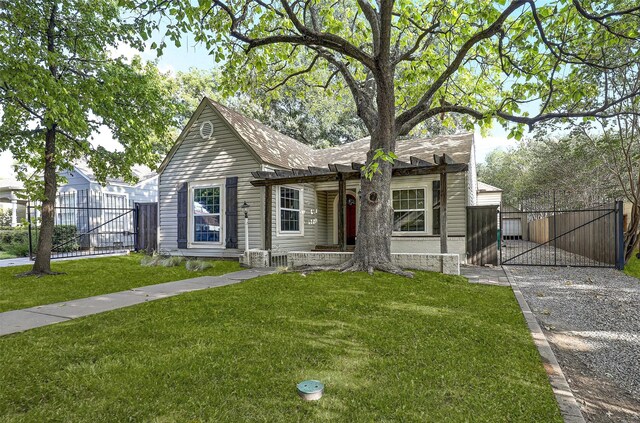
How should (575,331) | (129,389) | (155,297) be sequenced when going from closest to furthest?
(129,389), (575,331), (155,297)

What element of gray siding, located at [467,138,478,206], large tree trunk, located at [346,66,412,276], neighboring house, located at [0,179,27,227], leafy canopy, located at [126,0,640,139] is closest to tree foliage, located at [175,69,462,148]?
gray siding, located at [467,138,478,206]

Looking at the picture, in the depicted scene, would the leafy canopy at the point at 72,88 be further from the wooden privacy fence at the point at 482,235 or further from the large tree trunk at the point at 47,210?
the wooden privacy fence at the point at 482,235

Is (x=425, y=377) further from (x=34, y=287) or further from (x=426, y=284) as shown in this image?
(x=34, y=287)

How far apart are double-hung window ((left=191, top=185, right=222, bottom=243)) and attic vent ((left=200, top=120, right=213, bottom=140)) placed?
1696 millimetres

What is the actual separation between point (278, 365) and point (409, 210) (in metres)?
8.85

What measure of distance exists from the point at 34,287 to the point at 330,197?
9.48m

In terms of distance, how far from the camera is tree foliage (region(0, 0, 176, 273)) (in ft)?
21.6

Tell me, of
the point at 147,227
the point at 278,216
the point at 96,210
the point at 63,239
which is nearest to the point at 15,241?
the point at 63,239

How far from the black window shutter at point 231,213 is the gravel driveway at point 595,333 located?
25.6ft

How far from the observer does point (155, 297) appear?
5.69 meters

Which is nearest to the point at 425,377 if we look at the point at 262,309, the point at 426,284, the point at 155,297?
the point at 262,309

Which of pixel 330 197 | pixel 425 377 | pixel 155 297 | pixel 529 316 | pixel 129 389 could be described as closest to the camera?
pixel 129 389

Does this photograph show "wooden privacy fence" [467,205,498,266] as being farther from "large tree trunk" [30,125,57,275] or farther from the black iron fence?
the black iron fence

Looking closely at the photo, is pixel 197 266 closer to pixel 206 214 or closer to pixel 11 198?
pixel 206 214
